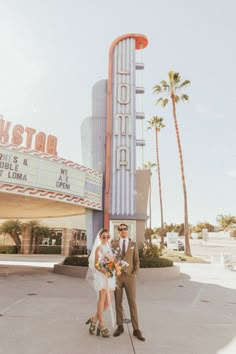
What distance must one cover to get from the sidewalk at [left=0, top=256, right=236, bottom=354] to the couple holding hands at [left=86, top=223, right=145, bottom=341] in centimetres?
25

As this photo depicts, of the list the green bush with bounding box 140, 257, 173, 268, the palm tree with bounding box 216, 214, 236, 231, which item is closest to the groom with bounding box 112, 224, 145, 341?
the green bush with bounding box 140, 257, 173, 268

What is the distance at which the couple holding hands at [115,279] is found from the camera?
5426 mm

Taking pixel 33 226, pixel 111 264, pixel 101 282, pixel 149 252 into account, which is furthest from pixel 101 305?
pixel 33 226

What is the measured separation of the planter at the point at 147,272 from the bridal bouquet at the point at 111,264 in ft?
31.3

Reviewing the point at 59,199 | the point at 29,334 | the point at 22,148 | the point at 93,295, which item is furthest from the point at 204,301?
the point at 22,148

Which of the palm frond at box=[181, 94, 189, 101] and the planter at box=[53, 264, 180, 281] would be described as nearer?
the planter at box=[53, 264, 180, 281]

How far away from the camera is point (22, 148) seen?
13.3 m

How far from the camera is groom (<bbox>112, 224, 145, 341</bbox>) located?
5426mm

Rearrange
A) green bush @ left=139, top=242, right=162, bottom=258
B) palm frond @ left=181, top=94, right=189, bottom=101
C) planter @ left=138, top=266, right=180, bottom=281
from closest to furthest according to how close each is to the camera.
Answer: planter @ left=138, top=266, right=180, bottom=281, green bush @ left=139, top=242, right=162, bottom=258, palm frond @ left=181, top=94, right=189, bottom=101

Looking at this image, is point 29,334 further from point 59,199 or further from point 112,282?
point 59,199

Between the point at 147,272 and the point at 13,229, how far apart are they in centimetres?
2501

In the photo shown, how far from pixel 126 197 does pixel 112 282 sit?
12369 mm

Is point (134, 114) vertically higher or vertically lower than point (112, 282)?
higher

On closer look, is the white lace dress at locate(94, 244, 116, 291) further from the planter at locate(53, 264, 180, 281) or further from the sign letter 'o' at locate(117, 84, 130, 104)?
the sign letter 'o' at locate(117, 84, 130, 104)
